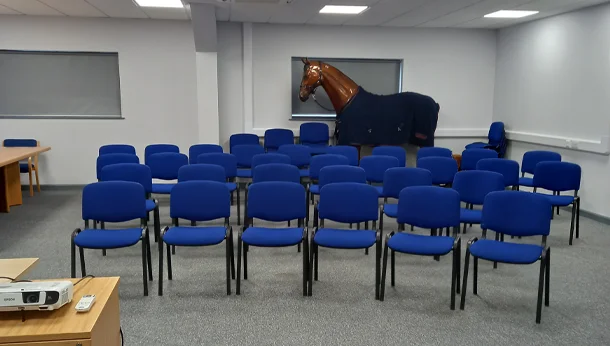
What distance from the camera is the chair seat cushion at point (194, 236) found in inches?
153

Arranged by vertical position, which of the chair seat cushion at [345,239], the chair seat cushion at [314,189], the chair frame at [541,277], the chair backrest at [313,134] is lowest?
the chair frame at [541,277]

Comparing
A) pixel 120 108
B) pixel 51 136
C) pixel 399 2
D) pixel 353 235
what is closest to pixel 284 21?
pixel 399 2

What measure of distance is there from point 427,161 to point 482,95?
3.90 meters

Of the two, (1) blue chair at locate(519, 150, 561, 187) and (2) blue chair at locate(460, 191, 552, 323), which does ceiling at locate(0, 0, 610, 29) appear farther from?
(2) blue chair at locate(460, 191, 552, 323)

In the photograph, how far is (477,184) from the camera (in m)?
5.02

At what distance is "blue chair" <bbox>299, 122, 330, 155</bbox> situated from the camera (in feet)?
28.1

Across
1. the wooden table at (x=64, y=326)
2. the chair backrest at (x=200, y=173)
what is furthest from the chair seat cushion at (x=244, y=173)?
the wooden table at (x=64, y=326)

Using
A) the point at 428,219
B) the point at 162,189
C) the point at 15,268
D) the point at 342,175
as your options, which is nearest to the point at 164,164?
the point at 162,189

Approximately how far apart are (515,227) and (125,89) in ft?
22.5

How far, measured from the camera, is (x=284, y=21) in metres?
8.36

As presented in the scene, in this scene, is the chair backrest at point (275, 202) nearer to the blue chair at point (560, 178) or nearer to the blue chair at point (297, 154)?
the blue chair at point (297, 154)

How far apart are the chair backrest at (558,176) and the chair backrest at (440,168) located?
0.99 m

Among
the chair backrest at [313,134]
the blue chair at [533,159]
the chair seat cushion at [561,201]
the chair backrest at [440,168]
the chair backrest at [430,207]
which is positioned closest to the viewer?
the chair backrest at [430,207]

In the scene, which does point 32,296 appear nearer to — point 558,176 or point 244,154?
point 244,154
